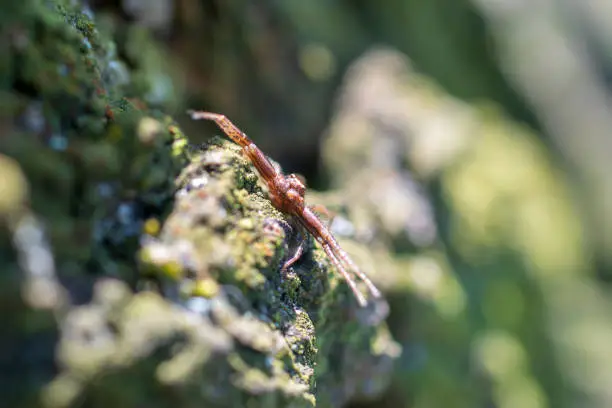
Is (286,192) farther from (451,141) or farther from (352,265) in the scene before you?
(451,141)

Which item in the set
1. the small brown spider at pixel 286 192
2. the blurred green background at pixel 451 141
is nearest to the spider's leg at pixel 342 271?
the small brown spider at pixel 286 192

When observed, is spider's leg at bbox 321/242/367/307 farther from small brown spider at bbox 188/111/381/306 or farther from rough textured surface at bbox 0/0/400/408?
rough textured surface at bbox 0/0/400/408

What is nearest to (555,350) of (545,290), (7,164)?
(545,290)

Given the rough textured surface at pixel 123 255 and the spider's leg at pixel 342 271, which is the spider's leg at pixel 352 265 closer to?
the spider's leg at pixel 342 271

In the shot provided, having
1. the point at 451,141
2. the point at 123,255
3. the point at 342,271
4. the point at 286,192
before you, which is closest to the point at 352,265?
the point at 342,271

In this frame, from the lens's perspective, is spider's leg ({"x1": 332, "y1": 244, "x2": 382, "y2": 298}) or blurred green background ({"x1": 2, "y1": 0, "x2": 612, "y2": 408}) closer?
spider's leg ({"x1": 332, "y1": 244, "x2": 382, "y2": 298})

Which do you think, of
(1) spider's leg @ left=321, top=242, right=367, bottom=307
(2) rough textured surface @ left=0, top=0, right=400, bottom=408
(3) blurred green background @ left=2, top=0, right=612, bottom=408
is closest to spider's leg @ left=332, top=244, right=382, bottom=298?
(1) spider's leg @ left=321, top=242, right=367, bottom=307

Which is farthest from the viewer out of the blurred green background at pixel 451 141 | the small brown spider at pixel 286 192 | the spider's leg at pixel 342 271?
the blurred green background at pixel 451 141
